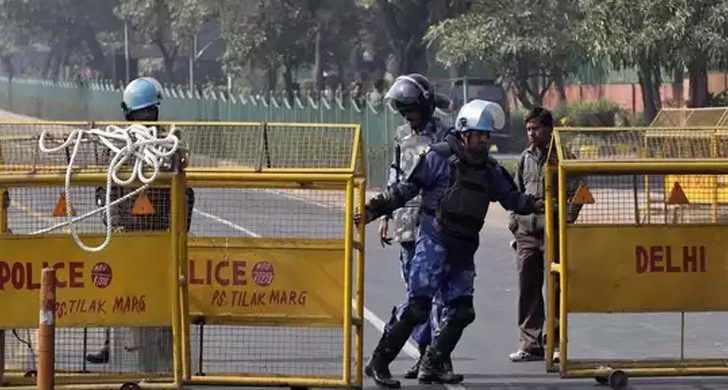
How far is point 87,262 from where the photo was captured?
8633 mm

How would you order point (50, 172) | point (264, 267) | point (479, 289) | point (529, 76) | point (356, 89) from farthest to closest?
1. point (356, 89)
2. point (529, 76)
3. point (479, 289)
4. point (264, 267)
5. point (50, 172)

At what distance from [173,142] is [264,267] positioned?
103 cm

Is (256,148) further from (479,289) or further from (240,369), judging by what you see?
(479,289)

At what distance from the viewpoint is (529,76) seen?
42438 millimetres

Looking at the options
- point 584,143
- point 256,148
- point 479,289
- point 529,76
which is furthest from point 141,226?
point 529,76

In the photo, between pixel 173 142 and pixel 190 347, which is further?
pixel 190 347

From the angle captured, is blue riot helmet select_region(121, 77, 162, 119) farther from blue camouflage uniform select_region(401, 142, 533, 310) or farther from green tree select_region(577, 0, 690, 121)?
green tree select_region(577, 0, 690, 121)

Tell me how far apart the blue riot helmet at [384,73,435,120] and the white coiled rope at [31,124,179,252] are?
1.78 m

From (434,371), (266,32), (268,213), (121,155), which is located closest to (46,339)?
(121,155)

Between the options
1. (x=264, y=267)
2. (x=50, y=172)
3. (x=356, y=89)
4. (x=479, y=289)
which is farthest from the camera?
(x=356, y=89)

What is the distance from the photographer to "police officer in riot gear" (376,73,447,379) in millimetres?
9852

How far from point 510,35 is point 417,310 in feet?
88.2

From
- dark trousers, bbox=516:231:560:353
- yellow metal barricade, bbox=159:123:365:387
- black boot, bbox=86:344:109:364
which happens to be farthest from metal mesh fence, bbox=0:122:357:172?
dark trousers, bbox=516:231:560:353

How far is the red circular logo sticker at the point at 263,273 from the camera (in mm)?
9133
